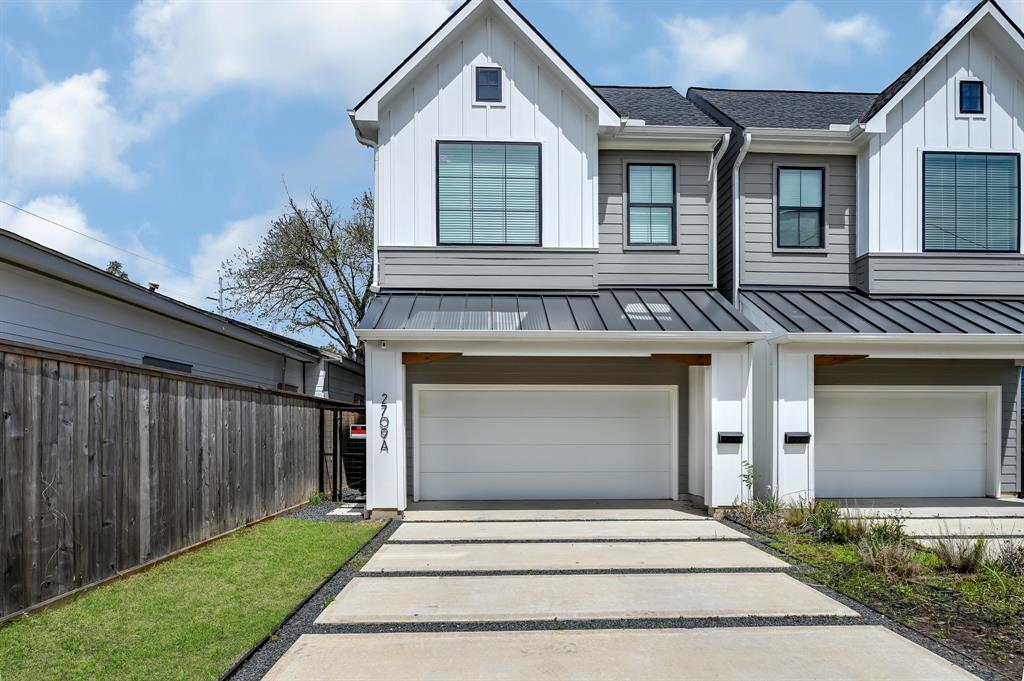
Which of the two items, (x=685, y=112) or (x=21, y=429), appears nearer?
(x=21, y=429)

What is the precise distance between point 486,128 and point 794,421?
6323 millimetres

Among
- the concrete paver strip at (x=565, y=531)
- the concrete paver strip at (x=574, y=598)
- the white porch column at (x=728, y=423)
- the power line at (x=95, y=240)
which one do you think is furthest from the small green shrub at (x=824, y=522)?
the power line at (x=95, y=240)

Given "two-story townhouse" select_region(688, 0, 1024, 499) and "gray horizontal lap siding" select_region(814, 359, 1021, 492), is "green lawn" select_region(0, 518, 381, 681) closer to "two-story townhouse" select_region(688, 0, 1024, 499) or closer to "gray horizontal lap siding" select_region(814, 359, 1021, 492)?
"two-story townhouse" select_region(688, 0, 1024, 499)

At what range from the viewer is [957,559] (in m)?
6.26

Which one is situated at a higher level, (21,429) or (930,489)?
(21,429)

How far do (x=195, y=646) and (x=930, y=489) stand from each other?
11210 mm

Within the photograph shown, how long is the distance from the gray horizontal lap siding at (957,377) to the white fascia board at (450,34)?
5.51 m

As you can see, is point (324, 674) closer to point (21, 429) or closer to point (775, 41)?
point (21, 429)

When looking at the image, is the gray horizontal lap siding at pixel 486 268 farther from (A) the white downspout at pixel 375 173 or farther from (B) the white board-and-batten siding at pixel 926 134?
(B) the white board-and-batten siding at pixel 926 134

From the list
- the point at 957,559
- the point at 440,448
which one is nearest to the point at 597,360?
the point at 440,448

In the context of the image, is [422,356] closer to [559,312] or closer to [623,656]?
[559,312]

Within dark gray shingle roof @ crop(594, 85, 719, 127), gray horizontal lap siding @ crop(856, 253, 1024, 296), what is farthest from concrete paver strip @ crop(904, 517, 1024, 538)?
dark gray shingle roof @ crop(594, 85, 719, 127)

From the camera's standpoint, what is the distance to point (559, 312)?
9.61 m

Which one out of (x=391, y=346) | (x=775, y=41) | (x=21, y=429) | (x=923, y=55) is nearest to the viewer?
(x=21, y=429)
